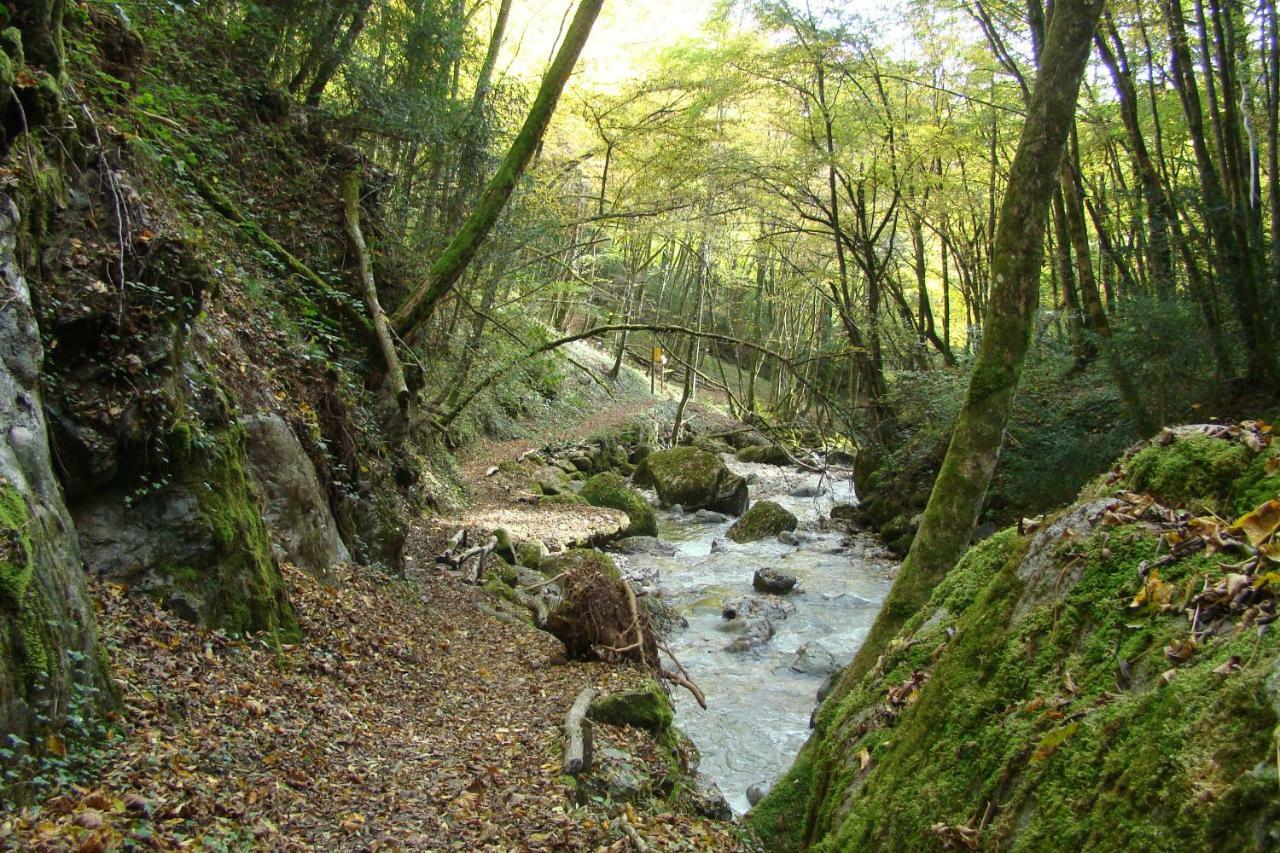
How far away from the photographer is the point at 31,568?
3125 mm

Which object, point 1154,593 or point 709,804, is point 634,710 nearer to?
point 709,804

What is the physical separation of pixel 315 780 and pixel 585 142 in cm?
1706

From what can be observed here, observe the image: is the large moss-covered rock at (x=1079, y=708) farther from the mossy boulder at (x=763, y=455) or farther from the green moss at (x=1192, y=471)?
the mossy boulder at (x=763, y=455)

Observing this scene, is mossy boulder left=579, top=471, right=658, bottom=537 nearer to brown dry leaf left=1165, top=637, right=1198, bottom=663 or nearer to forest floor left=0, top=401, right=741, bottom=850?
forest floor left=0, top=401, right=741, bottom=850

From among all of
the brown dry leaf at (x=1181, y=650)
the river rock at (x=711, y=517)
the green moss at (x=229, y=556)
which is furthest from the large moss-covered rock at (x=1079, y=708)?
the river rock at (x=711, y=517)

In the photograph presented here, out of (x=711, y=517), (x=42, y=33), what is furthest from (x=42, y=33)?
(x=711, y=517)

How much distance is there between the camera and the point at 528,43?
2164cm

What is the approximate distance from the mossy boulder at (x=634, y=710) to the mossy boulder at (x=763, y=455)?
1907cm

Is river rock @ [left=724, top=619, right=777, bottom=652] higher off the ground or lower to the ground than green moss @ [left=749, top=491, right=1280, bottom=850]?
lower

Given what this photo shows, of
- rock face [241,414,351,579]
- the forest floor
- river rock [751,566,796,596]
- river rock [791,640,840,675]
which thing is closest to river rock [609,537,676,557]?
river rock [751,566,796,596]

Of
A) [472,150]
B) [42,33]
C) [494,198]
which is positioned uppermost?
[472,150]

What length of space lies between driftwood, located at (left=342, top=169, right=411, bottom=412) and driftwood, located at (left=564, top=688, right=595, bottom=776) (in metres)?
4.63

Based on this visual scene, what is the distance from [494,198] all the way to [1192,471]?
8.06 meters

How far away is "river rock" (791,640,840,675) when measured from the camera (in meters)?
9.13
